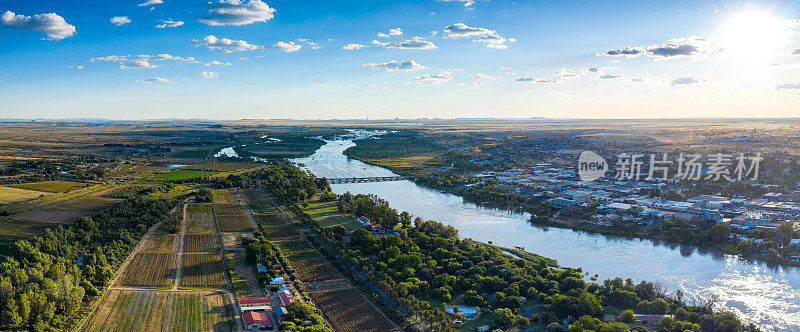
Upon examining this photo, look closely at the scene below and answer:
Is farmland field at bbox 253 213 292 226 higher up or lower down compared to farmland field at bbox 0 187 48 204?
lower down

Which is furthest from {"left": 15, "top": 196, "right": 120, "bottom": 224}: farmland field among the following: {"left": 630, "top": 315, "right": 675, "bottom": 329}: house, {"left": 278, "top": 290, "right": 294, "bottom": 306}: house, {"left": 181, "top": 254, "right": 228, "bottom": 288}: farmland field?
{"left": 630, "top": 315, "right": 675, "bottom": 329}: house

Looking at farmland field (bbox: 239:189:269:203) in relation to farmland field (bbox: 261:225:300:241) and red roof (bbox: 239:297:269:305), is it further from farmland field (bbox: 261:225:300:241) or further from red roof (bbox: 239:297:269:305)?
red roof (bbox: 239:297:269:305)

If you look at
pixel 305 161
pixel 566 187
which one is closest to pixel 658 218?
pixel 566 187

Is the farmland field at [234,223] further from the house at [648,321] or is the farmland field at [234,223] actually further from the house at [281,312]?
the house at [648,321]

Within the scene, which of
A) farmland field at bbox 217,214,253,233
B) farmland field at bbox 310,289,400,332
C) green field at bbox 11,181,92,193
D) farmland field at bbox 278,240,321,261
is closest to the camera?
farmland field at bbox 310,289,400,332

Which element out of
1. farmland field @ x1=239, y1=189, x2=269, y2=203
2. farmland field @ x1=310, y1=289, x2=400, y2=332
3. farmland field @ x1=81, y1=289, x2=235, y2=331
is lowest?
farmland field @ x1=310, y1=289, x2=400, y2=332

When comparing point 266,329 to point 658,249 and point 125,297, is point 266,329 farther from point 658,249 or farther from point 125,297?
point 658,249

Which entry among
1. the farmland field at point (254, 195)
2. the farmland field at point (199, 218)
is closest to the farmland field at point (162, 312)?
the farmland field at point (199, 218)

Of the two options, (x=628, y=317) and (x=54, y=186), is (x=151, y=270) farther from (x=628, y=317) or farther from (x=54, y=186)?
(x=54, y=186)
